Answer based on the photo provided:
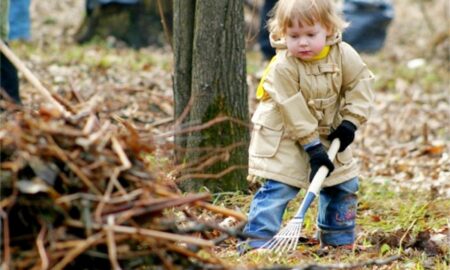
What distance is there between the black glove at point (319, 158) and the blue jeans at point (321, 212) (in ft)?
0.74

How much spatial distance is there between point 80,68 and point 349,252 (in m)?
5.01

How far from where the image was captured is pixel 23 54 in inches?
384

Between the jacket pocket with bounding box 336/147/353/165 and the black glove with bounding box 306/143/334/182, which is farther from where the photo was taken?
the jacket pocket with bounding box 336/147/353/165

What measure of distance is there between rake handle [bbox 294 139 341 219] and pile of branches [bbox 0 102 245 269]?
4.47 feet

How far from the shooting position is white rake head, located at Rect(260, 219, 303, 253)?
14.5 ft

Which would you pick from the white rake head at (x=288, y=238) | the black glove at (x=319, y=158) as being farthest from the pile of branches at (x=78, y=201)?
the black glove at (x=319, y=158)

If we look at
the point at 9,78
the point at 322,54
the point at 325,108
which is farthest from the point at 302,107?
the point at 9,78

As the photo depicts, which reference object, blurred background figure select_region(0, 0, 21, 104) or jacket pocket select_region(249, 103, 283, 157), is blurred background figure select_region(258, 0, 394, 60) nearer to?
blurred background figure select_region(0, 0, 21, 104)

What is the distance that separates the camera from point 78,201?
9.66 ft

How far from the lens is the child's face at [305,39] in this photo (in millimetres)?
4539

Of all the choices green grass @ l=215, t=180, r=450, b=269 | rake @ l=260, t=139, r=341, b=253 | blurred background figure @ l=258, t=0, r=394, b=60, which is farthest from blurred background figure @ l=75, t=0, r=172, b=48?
rake @ l=260, t=139, r=341, b=253

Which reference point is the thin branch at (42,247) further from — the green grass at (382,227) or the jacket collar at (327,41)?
the jacket collar at (327,41)

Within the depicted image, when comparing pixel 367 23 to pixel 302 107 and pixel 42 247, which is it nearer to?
pixel 302 107

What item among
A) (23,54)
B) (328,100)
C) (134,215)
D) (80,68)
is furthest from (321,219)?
(23,54)
